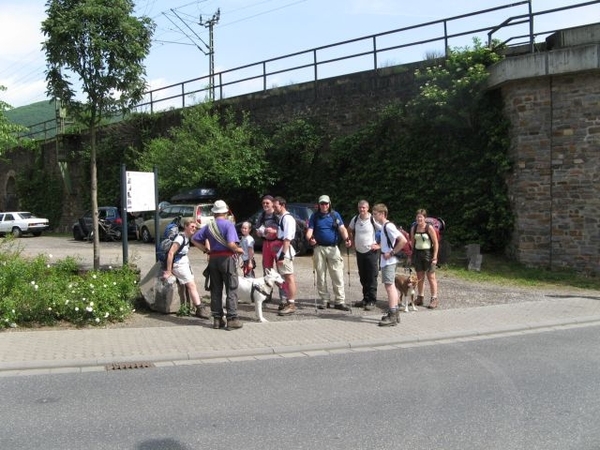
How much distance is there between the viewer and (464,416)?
488cm

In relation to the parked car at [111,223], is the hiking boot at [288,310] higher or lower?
lower

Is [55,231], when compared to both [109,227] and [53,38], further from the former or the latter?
[53,38]

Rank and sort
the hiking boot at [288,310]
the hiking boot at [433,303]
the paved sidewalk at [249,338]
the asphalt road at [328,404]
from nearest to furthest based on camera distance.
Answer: the asphalt road at [328,404], the paved sidewalk at [249,338], the hiking boot at [288,310], the hiking boot at [433,303]

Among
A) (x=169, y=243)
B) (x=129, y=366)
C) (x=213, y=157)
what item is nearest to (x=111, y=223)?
(x=213, y=157)

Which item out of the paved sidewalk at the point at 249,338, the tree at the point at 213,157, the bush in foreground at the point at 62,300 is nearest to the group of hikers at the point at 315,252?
the paved sidewalk at the point at 249,338

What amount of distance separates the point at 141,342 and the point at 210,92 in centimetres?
2023

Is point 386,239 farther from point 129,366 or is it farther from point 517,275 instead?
point 517,275

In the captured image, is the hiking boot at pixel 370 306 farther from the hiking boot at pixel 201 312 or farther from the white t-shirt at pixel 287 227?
the hiking boot at pixel 201 312

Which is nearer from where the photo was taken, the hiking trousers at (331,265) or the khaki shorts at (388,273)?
the khaki shorts at (388,273)

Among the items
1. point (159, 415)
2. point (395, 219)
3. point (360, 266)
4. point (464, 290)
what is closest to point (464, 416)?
point (159, 415)

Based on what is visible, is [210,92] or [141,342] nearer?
[141,342]

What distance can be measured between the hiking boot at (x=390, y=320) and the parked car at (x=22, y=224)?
94.6ft

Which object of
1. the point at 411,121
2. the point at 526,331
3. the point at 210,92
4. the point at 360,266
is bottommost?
the point at 526,331

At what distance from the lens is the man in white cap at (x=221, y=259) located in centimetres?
827
